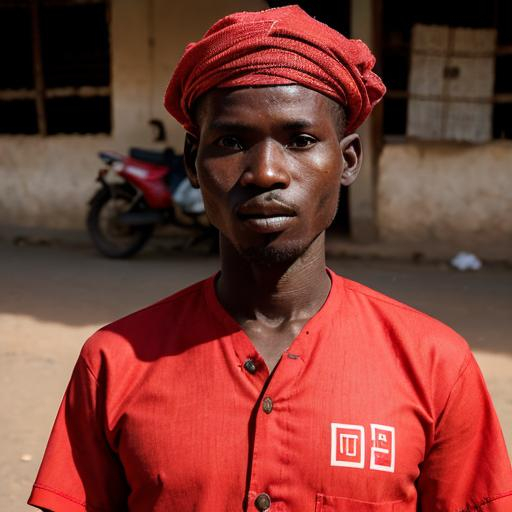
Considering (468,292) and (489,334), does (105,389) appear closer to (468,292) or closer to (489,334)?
(489,334)

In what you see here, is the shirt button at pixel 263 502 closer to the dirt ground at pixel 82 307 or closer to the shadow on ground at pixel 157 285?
the dirt ground at pixel 82 307

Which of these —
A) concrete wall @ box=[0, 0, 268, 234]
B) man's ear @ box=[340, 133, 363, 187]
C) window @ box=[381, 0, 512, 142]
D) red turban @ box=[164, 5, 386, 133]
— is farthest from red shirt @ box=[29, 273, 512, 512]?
concrete wall @ box=[0, 0, 268, 234]

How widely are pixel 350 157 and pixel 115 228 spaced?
6.07m

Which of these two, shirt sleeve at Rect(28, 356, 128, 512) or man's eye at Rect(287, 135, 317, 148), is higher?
man's eye at Rect(287, 135, 317, 148)

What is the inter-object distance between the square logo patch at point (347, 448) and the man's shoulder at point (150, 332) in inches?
11.8

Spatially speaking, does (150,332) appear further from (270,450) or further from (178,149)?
(178,149)

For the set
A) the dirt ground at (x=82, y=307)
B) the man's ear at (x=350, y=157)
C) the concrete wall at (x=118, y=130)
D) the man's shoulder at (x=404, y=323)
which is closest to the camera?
the man's shoulder at (x=404, y=323)

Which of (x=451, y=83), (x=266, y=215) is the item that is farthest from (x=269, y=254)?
(x=451, y=83)

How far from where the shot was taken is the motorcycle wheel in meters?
7.07

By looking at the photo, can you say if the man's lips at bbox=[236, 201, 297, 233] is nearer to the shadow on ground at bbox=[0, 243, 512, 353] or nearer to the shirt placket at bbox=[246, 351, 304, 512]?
the shirt placket at bbox=[246, 351, 304, 512]

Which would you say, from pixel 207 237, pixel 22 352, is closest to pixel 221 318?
pixel 22 352

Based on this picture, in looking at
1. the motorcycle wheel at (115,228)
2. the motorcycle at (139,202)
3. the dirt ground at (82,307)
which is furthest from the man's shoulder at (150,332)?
the motorcycle wheel at (115,228)

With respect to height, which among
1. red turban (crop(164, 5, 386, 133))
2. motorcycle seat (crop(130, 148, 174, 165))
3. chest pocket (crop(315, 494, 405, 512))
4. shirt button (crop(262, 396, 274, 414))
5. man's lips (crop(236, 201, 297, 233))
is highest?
red turban (crop(164, 5, 386, 133))

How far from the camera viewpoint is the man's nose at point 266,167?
114cm
